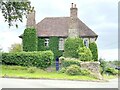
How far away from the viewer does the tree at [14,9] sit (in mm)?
39531

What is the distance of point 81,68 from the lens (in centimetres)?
4306

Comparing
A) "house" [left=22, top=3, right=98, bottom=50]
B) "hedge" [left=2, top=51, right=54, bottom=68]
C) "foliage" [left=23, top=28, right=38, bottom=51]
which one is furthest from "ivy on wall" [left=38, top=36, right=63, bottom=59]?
"hedge" [left=2, top=51, right=54, bottom=68]

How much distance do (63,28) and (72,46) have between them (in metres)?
5.86

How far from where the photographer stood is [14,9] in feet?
132

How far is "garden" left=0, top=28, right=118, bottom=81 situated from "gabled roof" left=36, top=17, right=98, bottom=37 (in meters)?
1.36

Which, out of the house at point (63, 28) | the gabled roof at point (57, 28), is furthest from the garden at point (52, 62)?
the gabled roof at point (57, 28)

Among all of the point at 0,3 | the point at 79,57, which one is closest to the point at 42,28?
the point at 79,57

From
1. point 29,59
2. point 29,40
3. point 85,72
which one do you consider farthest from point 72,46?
point 85,72

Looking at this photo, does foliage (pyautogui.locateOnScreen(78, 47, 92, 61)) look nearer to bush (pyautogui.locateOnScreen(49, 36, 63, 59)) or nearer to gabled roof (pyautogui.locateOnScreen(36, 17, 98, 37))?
gabled roof (pyautogui.locateOnScreen(36, 17, 98, 37))

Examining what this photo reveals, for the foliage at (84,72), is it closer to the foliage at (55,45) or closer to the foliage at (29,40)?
the foliage at (29,40)

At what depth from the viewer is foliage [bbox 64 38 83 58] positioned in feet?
183

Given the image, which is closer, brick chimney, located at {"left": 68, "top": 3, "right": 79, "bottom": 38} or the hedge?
the hedge

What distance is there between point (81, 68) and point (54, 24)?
800 inches

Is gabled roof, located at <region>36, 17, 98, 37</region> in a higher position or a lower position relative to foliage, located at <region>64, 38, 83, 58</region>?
higher
